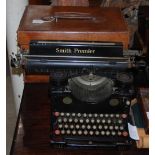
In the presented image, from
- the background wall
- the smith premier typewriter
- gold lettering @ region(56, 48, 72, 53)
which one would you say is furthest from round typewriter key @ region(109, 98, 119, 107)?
the background wall

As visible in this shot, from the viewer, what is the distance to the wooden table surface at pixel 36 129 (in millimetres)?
1306

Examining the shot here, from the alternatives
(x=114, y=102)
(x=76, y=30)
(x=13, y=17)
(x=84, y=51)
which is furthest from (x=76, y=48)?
(x=13, y=17)

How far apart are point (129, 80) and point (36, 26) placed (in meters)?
0.51

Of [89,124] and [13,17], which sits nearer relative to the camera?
[89,124]

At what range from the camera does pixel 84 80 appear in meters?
1.43

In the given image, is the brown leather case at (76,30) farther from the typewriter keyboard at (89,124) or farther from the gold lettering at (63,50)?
the typewriter keyboard at (89,124)

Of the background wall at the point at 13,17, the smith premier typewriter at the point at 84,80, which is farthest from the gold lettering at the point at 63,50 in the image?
the background wall at the point at 13,17

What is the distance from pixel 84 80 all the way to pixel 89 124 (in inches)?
8.1

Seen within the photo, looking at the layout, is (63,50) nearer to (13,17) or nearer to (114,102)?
(114,102)

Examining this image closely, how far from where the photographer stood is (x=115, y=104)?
4.44 ft

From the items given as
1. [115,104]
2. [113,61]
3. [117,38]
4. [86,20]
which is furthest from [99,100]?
[86,20]

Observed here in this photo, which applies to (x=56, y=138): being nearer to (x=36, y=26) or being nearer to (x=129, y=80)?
(x=129, y=80)

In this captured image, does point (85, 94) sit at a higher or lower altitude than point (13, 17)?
lower

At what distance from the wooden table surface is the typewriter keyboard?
71 mm
